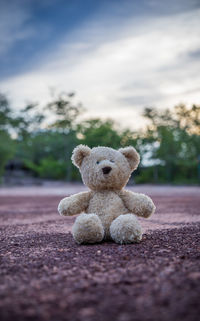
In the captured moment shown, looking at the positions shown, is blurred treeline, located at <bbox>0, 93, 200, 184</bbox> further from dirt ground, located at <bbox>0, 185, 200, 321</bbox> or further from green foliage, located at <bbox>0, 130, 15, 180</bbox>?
dirt ground, located at <bbox>0, 185, 200, 321</bbox>

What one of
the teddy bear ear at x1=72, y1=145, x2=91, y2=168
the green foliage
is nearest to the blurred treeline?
the green foliage

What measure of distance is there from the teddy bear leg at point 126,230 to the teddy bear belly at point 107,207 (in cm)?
15

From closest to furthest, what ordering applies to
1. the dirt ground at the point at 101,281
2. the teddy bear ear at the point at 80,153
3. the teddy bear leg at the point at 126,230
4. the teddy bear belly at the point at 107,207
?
the dirt ground at the point at 101,281 < the teddy bear leg at the point at 126,230 < the teddy bear belly at the point at 107,207 < the teddy bear ear at the point at 80,153

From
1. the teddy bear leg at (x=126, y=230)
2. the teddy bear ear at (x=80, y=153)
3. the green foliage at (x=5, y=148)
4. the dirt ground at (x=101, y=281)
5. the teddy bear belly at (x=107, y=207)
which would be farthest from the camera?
the green foliage at (x=5, y=148)

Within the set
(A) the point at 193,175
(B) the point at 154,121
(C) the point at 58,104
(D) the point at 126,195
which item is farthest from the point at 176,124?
(D) the point at 126,195

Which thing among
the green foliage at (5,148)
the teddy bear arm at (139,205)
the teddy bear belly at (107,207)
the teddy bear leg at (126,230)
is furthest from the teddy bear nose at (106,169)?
the green foliage at (5,148)

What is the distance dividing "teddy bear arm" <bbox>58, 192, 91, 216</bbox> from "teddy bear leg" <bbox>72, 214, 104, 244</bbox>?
261 millimetres

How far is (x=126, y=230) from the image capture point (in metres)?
3.27

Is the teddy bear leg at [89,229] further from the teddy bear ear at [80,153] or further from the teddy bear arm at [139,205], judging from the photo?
the teddy bear ear at [80,153]

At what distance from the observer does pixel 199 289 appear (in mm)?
1842

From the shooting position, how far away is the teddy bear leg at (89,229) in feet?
10.8

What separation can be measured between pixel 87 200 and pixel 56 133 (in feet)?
128

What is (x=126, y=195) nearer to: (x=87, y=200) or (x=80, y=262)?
(x=87, y=200)

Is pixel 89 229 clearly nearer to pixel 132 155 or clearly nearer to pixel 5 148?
pixel 132 155
